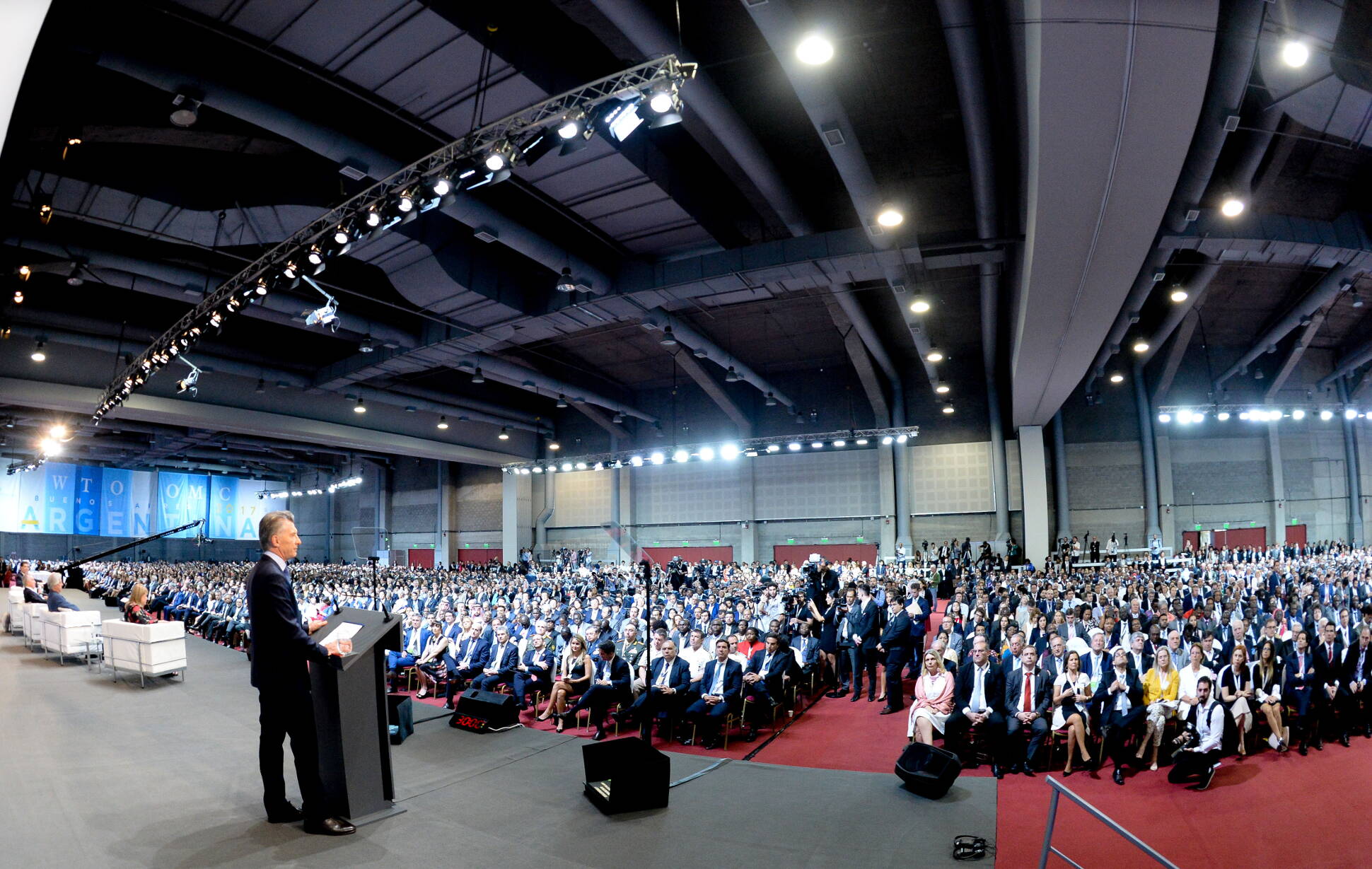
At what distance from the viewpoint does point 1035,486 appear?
21516mm

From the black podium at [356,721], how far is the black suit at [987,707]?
475 cm

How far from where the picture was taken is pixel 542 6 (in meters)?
6.80

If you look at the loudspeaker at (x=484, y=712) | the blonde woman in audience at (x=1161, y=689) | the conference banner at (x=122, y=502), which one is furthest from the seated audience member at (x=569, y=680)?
the conference banner at (x=122, y=502)

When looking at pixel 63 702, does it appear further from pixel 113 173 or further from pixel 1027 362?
pixel 1027 362

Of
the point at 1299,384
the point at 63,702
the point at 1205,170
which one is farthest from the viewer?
the point at 1299,384

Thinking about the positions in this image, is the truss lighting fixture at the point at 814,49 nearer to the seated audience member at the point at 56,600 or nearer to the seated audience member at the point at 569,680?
the seated audience member at the point at 569,680

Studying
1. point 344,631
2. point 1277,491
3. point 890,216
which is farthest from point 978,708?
point 1277,491

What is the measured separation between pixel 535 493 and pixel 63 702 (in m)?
25.2

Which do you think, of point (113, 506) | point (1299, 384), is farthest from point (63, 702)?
point (113, 506)

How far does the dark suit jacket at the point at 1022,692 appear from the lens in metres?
6.58

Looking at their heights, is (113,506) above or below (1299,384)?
below

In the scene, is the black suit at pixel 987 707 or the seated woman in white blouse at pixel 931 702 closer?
the black suit at pixel 987 707

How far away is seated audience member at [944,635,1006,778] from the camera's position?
635 centimetres

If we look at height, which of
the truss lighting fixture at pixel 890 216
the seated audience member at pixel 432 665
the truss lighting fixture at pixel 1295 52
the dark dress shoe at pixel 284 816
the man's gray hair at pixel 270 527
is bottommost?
the seated audience member at pixel 432 665
